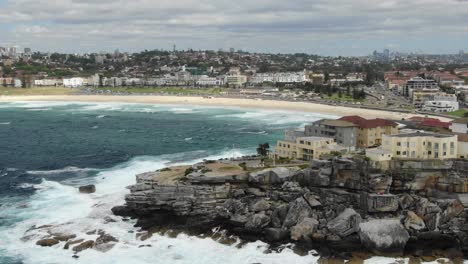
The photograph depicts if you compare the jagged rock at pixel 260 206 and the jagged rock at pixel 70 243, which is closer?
the jagged rock at pixel 70 243

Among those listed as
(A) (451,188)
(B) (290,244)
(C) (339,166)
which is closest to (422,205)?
(A) (451,188)

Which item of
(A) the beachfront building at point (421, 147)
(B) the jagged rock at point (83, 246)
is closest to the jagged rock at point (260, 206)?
(A) the beachfront building at point (421, 147)

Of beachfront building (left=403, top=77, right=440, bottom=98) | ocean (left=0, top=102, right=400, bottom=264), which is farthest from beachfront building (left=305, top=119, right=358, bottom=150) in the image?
beachfront building (left=403, top=77, right=440, bottom=98)

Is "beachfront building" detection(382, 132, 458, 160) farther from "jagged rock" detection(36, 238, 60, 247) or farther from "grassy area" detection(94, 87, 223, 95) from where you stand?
"grassy area" detection(94, 87, 223, 95)

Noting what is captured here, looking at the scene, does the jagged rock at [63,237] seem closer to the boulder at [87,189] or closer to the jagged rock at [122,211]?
the jagged rock at [122,211]

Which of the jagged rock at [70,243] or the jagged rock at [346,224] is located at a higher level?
the jagged rock at [346,224]

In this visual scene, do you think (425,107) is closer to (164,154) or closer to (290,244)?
(164,154)
